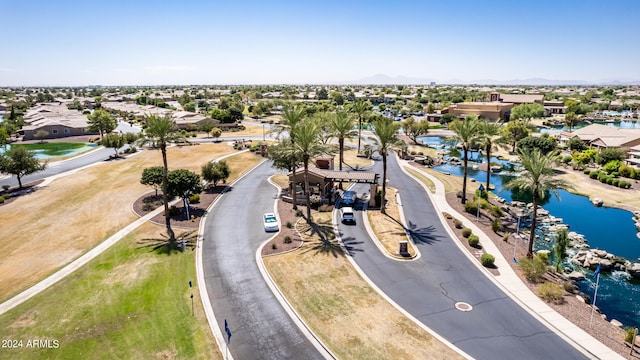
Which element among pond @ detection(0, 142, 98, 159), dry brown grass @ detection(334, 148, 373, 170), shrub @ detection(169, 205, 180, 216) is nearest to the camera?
shrub @ detection(169, 205, 180, 216)

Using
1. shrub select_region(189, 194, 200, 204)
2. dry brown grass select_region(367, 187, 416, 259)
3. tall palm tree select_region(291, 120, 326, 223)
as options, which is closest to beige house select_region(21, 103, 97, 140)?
shrub select_region(189, 194, 200, 204)

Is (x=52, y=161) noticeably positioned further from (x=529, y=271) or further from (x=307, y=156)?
(x=529, y=271)

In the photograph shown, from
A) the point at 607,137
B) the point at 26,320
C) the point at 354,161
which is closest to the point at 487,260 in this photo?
the point at 26,320

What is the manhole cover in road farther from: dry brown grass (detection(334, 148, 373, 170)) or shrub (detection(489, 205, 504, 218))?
dry brown grass (detection(334, 148, 373, 170))

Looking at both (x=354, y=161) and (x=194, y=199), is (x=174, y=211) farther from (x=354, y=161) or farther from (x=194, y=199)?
(x=354, y=161)

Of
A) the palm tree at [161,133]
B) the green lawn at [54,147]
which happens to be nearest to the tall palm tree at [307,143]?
the palm tree at [161,133]

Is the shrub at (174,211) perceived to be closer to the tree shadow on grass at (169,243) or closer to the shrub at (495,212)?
the tree shadow on grass at (169,243)

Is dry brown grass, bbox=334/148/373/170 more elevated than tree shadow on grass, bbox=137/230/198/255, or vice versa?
dry brown grass, bbox=334/148/373/170
